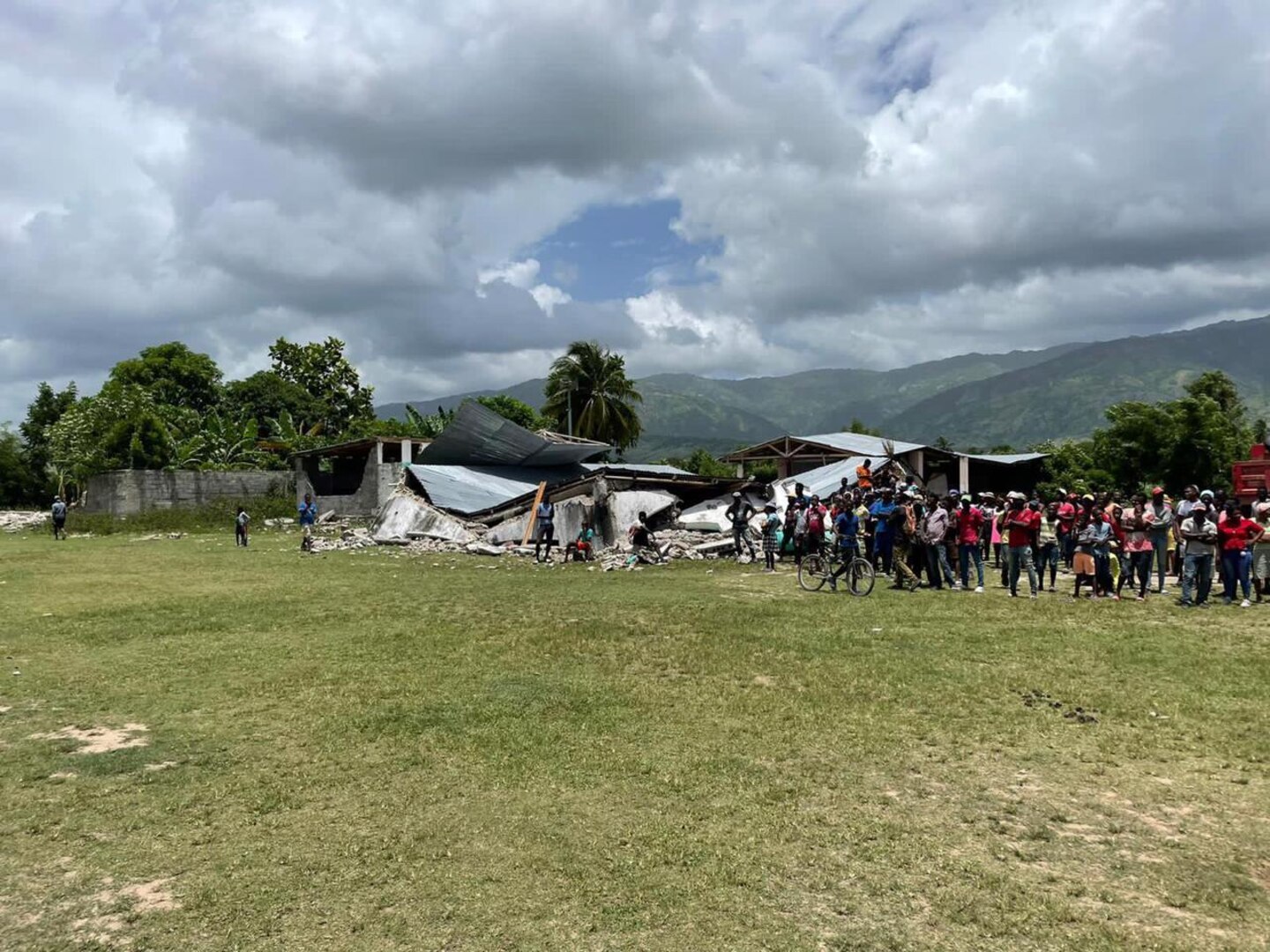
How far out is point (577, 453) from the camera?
31266mm

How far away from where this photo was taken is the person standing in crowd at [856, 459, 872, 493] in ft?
71.9

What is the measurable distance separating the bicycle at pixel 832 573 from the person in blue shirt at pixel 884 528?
0.65 metres

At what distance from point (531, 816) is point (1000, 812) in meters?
2.72

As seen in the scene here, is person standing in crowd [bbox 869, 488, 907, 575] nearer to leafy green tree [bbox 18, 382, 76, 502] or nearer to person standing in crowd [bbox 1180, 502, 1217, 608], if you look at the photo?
person standing in crowd [bbox 1180, 502, 1217, 608]

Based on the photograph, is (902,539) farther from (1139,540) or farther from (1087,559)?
(1139,540)

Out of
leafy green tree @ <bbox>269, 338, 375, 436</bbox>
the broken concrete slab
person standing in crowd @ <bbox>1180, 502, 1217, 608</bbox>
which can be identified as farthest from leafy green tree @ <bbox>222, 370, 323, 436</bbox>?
person standing in crowd @ <bbox>1180, 502, 1217, 608</bbox>

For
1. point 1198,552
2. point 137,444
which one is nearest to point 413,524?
point 137,444

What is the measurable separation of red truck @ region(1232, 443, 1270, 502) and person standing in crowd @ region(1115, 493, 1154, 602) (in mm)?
6757

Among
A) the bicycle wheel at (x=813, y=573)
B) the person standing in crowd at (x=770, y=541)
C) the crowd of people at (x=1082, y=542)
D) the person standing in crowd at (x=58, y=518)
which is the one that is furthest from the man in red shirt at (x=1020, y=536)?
the person standing in crowd at (x=58, y=518)

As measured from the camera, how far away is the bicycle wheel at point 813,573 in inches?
571

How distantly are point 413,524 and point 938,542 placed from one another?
16937 millimetres

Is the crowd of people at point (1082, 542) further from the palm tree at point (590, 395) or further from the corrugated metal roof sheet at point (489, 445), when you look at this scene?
the palm tree at point (590, 395)

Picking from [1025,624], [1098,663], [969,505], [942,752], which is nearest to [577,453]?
[969,505]

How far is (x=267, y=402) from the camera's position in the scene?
55562 millimetres
